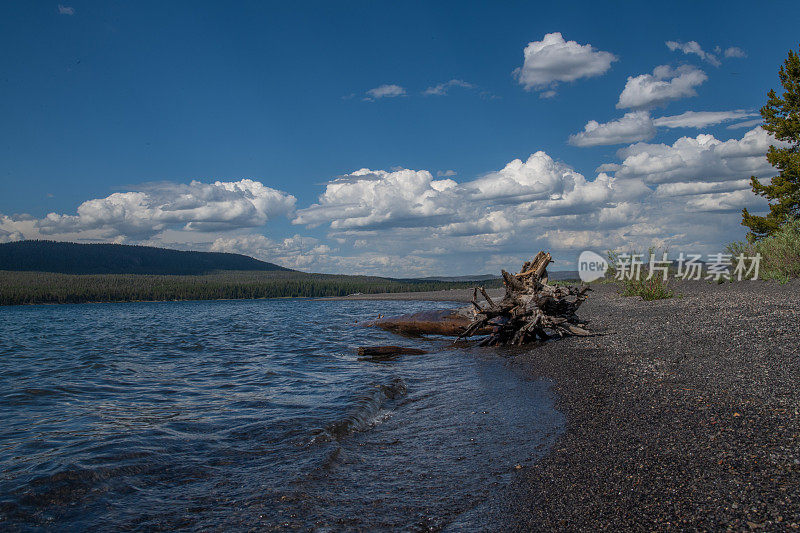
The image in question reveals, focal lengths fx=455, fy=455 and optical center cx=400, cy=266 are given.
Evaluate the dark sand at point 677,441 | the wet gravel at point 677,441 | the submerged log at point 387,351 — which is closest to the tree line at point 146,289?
the submerged log at point 387,351

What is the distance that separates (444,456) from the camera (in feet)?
22.0

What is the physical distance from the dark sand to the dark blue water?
62 cm

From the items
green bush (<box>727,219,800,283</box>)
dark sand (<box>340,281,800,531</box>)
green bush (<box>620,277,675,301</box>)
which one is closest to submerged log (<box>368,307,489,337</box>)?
A: green bush (<box>620,277,675,301</box>)

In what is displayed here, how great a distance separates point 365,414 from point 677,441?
5.84 meters

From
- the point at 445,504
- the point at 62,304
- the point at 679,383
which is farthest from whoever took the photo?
the point at 62,304

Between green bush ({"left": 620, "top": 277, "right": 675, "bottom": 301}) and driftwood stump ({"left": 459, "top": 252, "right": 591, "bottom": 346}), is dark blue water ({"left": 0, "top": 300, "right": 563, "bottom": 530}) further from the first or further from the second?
green bush ({"left": 620, "top": 277, "right": 675, "bottom": 301})

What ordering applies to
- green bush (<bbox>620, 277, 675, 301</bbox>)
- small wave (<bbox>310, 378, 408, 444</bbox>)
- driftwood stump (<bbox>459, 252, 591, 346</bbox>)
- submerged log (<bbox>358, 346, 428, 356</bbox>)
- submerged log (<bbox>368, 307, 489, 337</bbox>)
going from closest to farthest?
small wave (<bbox>310, 378, 408, 444</bbox>) → driftwood stump (<bbox>459, 252, 591, 346</bbox>) → submerged log (<bbox>358, 346, 428, 356</bbox>) → submerged log (<bbox>368, 307, 489, 337</bbox>) → green bush (<bbox>620, 277, 675, 301</bbox>)

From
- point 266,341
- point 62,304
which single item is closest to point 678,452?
point 266,341

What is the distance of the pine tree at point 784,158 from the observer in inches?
1229

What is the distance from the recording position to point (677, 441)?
5.74m

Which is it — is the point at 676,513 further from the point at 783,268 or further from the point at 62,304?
the point at 62,304

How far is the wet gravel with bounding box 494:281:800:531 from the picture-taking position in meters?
4.21

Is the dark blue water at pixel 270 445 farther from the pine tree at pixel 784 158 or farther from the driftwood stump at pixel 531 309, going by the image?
the pine tree at pixel 784 158

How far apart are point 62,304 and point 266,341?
11928 cm
